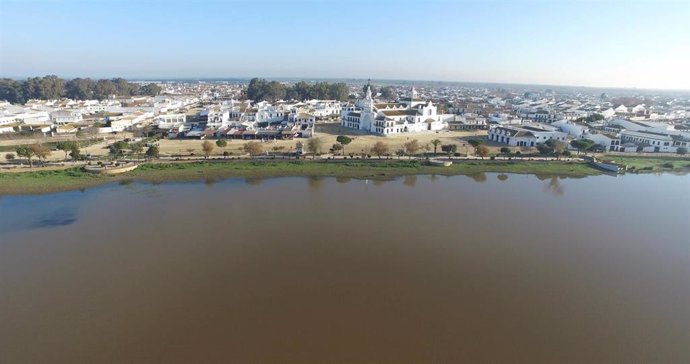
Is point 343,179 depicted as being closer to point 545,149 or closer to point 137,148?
point 137,148

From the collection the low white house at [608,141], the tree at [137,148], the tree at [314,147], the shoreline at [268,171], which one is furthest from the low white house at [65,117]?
the low white house at [608,141]

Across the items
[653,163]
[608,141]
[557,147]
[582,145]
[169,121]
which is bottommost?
[653,163]

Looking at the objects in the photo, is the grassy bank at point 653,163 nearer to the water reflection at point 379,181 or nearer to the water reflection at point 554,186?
the water reflection at point 554,186

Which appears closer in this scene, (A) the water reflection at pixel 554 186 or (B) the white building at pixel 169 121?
(A) the water reflection at pixel 554 186

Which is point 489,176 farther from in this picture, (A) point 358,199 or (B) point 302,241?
(B) point 302,241

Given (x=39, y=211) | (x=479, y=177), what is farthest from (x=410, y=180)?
(x=39, y=211)

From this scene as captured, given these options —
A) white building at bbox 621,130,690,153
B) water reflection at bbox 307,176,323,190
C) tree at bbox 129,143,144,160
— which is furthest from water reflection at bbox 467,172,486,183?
tree at bbox 129,143,144,160

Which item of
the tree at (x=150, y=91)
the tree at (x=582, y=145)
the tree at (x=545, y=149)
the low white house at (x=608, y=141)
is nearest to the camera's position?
the tree at (x=545, y=149)
